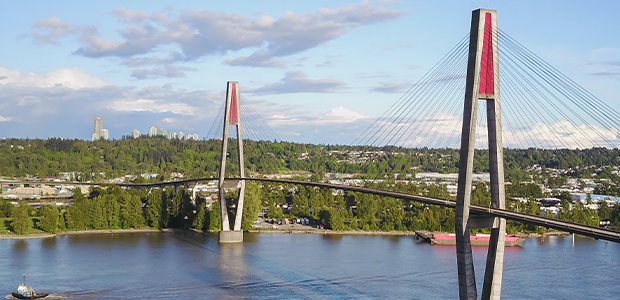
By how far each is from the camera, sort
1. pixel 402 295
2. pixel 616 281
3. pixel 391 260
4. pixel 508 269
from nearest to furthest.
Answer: pixel 402 295 → pixel 616 281 → pixel 508 269 → pixel 391 260

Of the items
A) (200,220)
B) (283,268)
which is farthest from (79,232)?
(283,268)

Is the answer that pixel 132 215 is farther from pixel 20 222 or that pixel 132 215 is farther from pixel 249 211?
pixel 249 211

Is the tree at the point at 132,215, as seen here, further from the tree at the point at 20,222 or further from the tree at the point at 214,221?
the tree at the point at 20,222

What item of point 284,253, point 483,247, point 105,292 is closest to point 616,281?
point 483,247

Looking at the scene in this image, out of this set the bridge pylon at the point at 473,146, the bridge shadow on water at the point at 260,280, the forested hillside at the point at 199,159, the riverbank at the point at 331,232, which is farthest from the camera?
the forested hillside at the point at 199,159

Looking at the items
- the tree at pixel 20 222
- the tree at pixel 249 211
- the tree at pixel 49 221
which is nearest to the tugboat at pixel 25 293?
the tree at pixel 20 222

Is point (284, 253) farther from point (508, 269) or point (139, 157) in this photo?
point (139, 157)
